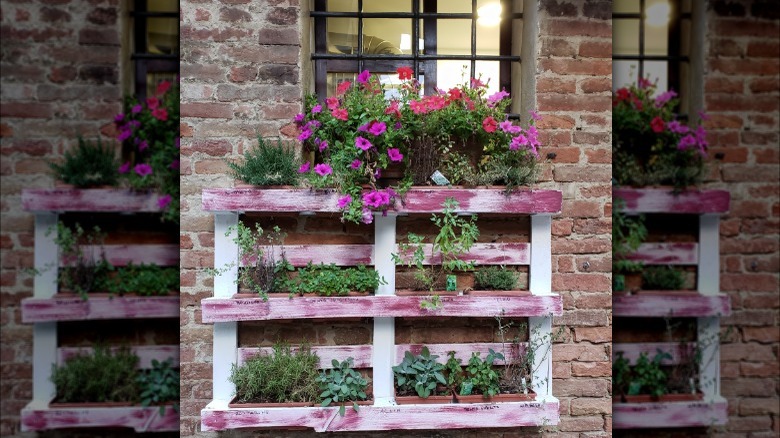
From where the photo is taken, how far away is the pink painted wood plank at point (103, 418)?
3.19 metres

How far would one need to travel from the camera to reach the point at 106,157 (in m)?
3.23

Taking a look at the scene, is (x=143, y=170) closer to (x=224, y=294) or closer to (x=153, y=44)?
(x=153, y=44)

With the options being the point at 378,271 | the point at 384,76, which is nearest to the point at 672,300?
the point at 378,271

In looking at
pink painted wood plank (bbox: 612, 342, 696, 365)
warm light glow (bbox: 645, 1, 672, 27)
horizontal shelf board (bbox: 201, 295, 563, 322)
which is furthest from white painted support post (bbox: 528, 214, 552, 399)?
warm light glow (bbox: 645, 1, 672, 27)

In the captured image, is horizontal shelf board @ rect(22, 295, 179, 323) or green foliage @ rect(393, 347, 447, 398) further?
horizontal shelf board @ rect(22, 295, 179, 323)

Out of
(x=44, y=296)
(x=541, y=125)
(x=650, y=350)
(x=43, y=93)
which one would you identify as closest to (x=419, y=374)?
(x=541, y=125)

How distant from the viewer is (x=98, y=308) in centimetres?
325

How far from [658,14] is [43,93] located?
382 centimetres

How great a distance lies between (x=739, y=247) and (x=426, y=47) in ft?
7.43

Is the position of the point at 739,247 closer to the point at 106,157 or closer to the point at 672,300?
the point at 672,300

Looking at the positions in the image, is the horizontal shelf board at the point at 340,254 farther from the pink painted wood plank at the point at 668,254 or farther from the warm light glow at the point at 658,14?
the warm light glow at the point at 658,14

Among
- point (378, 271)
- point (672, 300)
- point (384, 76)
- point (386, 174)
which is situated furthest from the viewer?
point (672, 300)

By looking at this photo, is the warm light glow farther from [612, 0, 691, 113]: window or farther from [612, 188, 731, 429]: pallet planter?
[612, 188, 731, 429]: pallet planter

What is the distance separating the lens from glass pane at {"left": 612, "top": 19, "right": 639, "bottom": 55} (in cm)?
360
